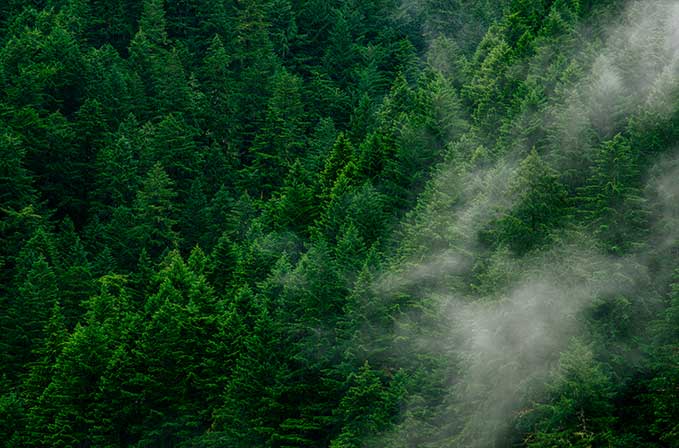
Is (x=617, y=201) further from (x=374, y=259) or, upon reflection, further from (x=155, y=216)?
(x=155, y=216)

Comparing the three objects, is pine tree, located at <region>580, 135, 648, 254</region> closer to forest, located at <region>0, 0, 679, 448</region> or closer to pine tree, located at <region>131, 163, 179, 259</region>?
forest, located at <region>0, 0, 679, 448</region>

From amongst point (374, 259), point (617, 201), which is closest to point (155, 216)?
point (374, 259)

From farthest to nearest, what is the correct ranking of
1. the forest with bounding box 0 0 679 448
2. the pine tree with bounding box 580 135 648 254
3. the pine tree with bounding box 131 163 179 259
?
the pine tree with bounding box 131 163 179 259 < the pine tree with bounding box 580 135 648 254 < the forest with bounding box 0 0 679 448

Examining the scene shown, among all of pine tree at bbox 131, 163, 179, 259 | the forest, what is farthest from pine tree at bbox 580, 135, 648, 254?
pine tree at bbox 131, 163, 179, 259

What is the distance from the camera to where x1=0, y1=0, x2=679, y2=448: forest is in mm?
35594

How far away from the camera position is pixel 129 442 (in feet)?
155

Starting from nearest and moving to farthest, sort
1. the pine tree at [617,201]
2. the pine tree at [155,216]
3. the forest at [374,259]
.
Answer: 1. the forest at [374,259]
2. the pine tree at [617,201]
3. the pine tree at [155,216]

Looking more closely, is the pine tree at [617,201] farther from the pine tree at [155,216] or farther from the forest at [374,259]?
the pine tree at [155,216]

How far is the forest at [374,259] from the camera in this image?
3559cm

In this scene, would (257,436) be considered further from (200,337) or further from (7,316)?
(7,316)

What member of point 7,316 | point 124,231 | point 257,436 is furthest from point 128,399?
point 124,231

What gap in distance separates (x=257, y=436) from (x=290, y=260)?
1308cm

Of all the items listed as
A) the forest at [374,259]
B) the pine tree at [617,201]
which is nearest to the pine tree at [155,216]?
the forest at [374,259]

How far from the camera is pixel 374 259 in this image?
1743 inches
